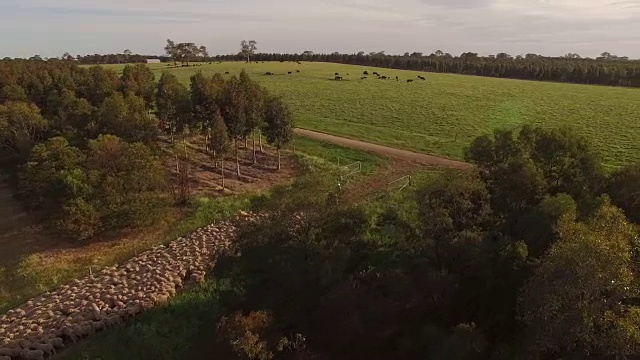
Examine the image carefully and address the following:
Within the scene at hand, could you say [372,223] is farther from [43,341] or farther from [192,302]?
[43,341]

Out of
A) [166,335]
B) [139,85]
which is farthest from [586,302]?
[139,85]

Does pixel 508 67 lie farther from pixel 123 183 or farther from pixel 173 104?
pixel 123 183

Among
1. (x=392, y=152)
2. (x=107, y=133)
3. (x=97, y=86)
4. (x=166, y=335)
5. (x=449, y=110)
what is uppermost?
(x=97, y=86)

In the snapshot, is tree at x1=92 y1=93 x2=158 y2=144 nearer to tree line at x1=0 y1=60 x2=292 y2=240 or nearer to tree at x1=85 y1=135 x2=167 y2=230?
tree line at x1=0 y1=60 x2=292 y2=240

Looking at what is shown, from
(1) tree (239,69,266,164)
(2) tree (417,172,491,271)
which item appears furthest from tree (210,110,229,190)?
(2) tree (417,172,491,271)

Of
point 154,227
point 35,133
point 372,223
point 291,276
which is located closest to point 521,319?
point 291,276

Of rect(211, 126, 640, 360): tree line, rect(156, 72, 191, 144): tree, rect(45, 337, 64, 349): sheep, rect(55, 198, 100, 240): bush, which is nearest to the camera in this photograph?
rect(211, 126, 640, 360): tree line
